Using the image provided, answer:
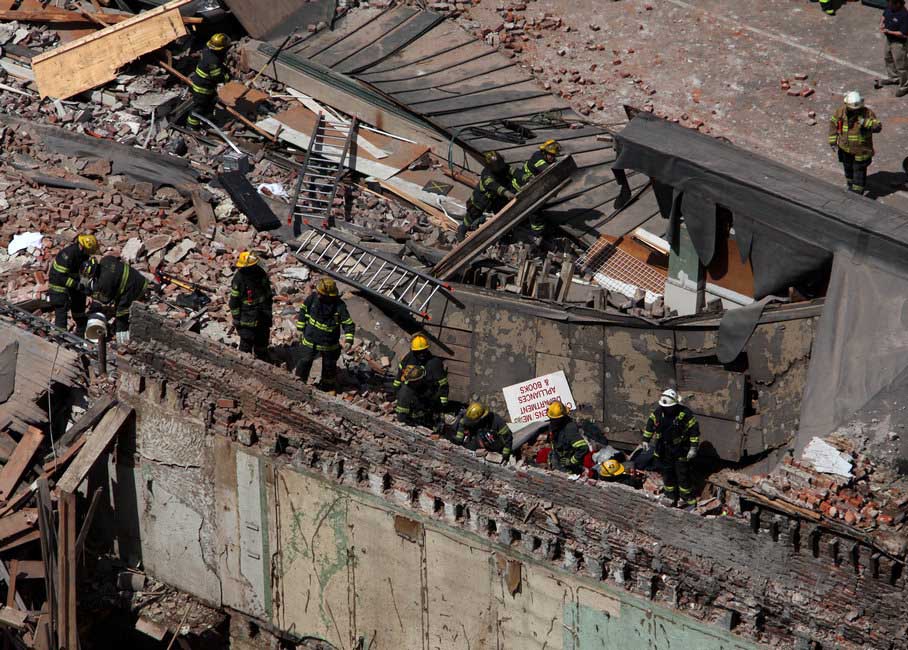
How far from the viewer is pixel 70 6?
25.6m

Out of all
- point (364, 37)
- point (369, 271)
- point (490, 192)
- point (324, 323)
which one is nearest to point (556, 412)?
point (324, 323)

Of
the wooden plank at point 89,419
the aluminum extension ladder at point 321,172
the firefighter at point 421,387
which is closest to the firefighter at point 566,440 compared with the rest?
the firefighter at point 421,387

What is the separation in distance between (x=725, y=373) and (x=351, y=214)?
669 cm

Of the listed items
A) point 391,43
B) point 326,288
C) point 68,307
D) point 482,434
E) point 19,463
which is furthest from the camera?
point 391,43

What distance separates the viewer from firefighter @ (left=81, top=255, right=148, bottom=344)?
18078 mm

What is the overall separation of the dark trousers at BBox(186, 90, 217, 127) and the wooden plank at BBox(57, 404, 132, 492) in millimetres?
7074

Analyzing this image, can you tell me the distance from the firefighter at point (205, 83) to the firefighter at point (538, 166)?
17.5 ft

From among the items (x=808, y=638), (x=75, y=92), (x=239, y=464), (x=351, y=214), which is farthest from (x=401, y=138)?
(x=808, y=638)

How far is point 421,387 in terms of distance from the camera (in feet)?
57.4

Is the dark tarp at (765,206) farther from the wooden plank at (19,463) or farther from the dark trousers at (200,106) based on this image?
the wooden plank at (19,463)

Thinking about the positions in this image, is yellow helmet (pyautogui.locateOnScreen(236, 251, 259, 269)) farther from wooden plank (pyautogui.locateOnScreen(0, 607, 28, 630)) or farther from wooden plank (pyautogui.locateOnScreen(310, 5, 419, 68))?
wooden plank (pyautogui.locateOnScreen(310, 5, 419, 68))

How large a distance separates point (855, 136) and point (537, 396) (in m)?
5.24

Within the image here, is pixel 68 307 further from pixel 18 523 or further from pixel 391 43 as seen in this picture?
pixel 391 43

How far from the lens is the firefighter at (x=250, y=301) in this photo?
1786 centimetres
